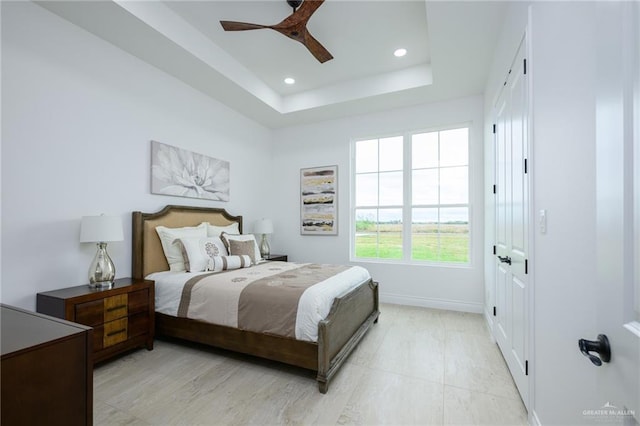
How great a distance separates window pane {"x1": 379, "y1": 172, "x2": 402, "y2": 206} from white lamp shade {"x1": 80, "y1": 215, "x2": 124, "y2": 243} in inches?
137

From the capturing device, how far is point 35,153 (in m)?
2.35

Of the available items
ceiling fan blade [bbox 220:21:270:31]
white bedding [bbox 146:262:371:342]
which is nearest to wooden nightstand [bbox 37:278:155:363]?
white bedding [bbox 146:262:371:342]

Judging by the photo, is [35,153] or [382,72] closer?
[35,153]

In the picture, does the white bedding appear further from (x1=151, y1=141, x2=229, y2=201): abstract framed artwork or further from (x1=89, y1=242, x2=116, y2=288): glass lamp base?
(x1=151, y1=141, x2=229, y2=201): abstract framed artwork

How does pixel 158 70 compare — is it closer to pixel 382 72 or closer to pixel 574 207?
pixel 382 72

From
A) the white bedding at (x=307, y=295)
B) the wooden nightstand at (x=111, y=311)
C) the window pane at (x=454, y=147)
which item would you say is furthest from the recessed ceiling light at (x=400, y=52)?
the wooden nightstand at (x=111, y=311)

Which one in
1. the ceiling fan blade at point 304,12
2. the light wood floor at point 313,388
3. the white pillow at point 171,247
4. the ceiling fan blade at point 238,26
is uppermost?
the ceiling fan blade at point 238,26

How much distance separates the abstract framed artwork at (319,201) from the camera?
15.9 ft

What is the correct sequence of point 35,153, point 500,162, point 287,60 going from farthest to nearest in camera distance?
point 287,60 < point 500,162 < point 35,153

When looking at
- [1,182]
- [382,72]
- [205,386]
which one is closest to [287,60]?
[382,72]

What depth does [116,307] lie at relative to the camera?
8.25 feet

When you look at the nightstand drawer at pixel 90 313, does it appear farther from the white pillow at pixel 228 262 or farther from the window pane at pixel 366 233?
the window pane at pixel 366 233

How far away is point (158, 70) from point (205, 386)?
10.8 ft

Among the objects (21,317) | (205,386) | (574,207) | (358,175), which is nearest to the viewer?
(574,207)
